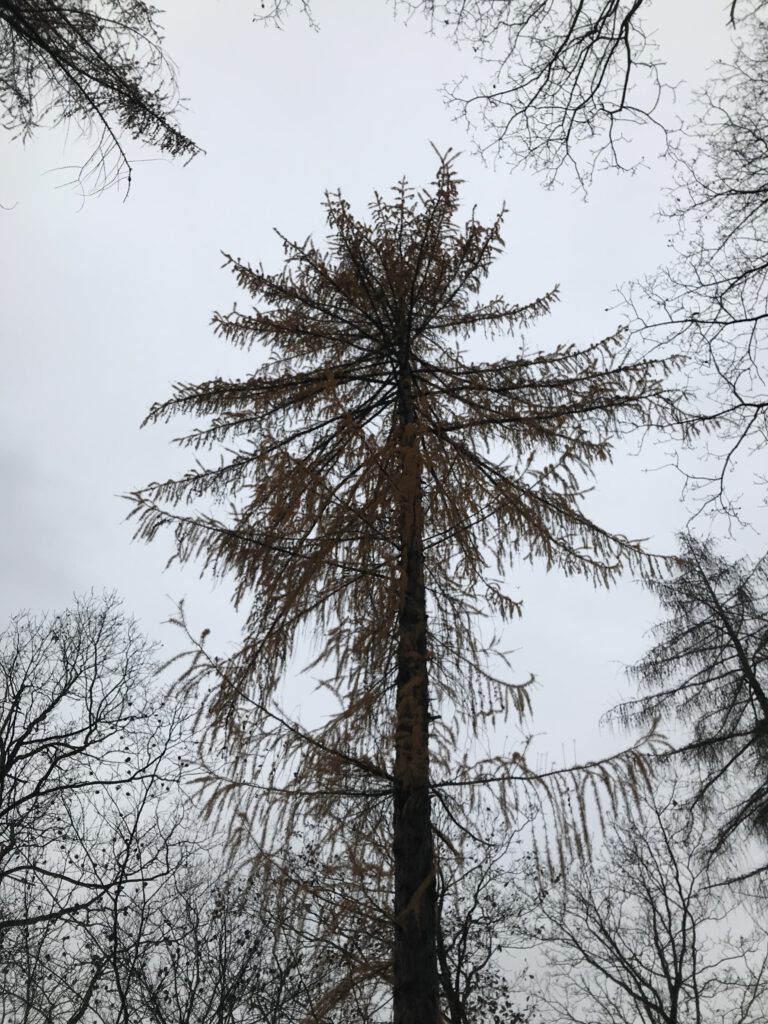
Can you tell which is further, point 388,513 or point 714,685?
point 714,685

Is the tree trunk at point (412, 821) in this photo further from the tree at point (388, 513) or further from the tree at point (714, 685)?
the tree at point (714, 685)

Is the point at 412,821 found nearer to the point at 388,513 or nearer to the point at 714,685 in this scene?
the point at 388,513

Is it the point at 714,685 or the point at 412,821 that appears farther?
the point at 714,685

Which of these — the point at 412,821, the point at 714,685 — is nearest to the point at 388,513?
the point at 412,821

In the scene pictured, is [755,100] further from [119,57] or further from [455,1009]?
[455,1009]

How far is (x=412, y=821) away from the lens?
3.86m

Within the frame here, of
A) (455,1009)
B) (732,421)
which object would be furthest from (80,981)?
(732,421)

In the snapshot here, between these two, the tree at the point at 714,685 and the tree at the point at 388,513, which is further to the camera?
the tree at the point at 714,685

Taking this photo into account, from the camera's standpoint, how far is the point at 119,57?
3.80 meters

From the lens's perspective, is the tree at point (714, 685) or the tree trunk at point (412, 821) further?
the tree at point (714, 685)

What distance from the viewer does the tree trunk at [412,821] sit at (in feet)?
11.4

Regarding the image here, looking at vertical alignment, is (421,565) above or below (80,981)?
above

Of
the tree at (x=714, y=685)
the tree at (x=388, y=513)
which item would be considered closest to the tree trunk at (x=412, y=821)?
the tree at (x=388, y=513)

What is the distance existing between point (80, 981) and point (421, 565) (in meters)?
9.59
